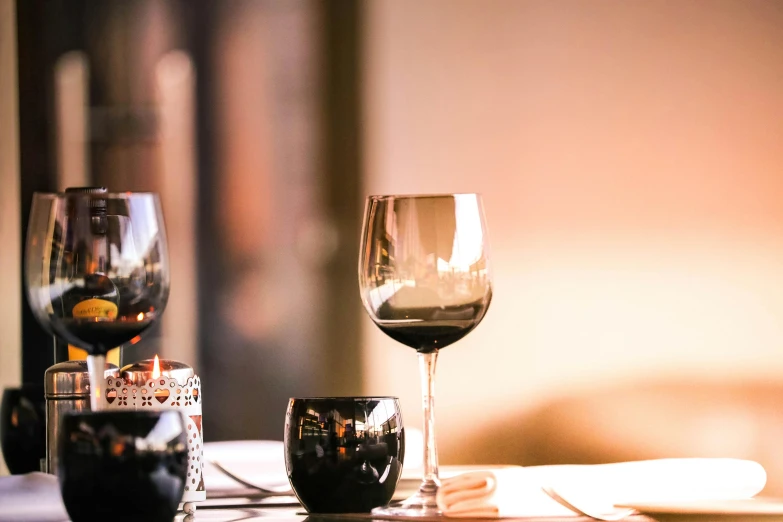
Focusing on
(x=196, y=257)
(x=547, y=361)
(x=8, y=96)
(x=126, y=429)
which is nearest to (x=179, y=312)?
(x=196, y=257)

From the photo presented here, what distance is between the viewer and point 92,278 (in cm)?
60

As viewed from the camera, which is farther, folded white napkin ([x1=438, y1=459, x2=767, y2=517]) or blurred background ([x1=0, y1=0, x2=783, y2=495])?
blurred background ([x1=0, y1=0, x2=783, y2=495])

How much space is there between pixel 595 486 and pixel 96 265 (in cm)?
37

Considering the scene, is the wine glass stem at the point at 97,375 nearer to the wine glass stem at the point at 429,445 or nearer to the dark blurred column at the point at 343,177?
the wine glass stem at the point at 429,445

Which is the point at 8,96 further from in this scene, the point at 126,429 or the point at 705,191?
the point at 126,429

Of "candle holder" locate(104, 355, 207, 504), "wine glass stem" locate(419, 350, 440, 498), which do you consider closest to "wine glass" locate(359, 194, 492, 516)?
"wine glass stem" locate(419, 350, 440, 498)

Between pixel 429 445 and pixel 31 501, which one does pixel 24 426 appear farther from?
A: pixel 429 445

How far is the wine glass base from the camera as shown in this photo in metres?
0.67

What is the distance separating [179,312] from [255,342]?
157 millimetres

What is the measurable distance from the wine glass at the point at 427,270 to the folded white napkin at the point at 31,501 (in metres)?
0.22

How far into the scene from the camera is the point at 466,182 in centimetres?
189

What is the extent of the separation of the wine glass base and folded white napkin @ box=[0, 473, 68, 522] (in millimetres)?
212

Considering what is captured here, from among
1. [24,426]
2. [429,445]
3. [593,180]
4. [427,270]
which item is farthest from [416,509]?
[593,180]

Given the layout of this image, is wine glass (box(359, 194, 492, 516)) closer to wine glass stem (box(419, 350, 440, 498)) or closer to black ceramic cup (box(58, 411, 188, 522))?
wine glass stem (box(419, 350, 440, 498))
